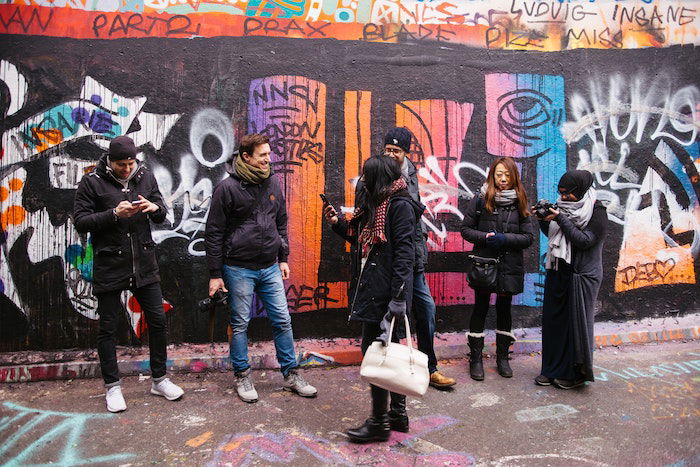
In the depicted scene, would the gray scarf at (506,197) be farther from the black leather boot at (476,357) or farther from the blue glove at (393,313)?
the blue glove at (393,313)

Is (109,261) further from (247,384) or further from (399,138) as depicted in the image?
(399,138)

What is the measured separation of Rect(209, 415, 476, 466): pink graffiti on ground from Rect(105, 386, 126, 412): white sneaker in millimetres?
997

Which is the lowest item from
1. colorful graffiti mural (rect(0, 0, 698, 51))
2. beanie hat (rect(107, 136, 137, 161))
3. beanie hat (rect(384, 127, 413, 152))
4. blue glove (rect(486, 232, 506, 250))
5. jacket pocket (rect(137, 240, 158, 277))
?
jacket pocket (rect(137, 240, 158, 277))

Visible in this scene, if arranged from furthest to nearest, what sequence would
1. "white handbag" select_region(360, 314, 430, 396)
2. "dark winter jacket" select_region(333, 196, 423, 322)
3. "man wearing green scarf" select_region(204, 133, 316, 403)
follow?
"man wearing green scarf" select_region(204, 133, 316, 403) → "dark winter jacket" select_region(333, 196, 423, 322) → "white handbag" select_region(360, 314, 430, 396)

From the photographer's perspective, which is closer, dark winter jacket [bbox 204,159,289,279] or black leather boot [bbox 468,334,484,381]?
dark winter jacket [bbox 204,159,289,279]

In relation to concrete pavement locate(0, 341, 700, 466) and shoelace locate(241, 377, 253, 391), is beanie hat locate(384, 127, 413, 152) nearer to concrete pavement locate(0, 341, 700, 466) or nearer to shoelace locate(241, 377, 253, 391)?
concrete pavement locate(0, 341, 700, 466)

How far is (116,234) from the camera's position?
447 cm

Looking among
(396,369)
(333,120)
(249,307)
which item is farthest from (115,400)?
(333,120)

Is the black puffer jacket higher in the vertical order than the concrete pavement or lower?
higher

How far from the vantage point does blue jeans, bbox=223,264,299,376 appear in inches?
186

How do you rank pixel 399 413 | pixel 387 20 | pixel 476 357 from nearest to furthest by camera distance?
pixel 399 413
pixel 476 357
pixel 387 20

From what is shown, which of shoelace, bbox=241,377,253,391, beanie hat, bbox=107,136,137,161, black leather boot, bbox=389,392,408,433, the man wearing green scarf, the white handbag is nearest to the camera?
the white handbag

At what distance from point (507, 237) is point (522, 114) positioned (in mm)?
1932

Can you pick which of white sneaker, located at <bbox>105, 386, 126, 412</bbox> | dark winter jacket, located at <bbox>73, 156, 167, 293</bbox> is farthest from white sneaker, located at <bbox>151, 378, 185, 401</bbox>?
dark winter jacket, located at <bbox>73, 156, 167, 293</bbox>
